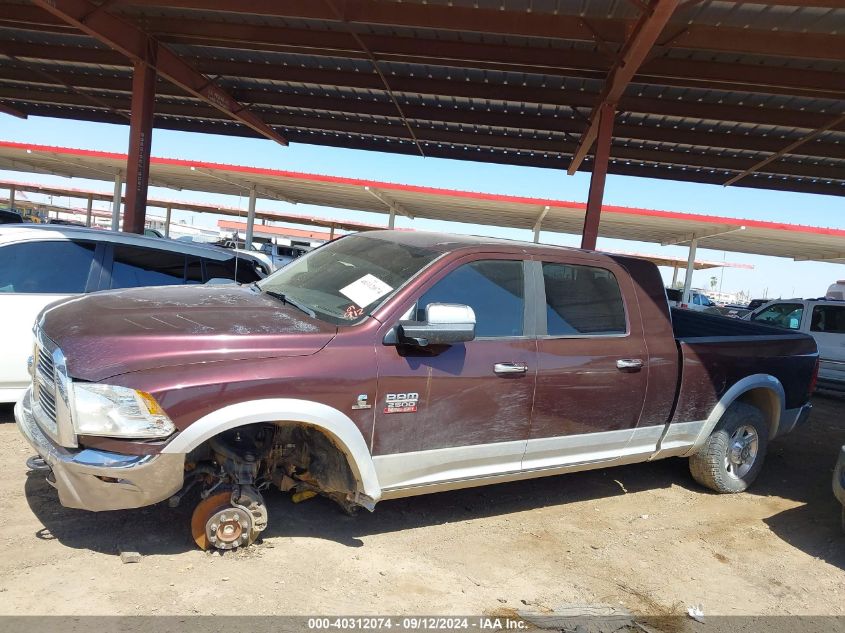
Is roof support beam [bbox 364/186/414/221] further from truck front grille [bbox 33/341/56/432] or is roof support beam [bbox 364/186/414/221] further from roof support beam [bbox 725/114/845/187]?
truck front grille [bbox 33/341/56/432]

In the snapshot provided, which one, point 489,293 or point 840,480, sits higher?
point 489,293

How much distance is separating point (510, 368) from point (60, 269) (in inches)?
157

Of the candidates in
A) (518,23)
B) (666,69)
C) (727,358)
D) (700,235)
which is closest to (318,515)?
(727,358)

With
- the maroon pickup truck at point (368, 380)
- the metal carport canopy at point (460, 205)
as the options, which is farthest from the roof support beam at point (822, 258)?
the maroon pickup truck at point (368, 380)

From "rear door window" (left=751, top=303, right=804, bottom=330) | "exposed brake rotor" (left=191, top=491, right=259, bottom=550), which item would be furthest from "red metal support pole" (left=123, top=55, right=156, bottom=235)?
"rear door window" (left=751, top=303, right=804, bottom=330)

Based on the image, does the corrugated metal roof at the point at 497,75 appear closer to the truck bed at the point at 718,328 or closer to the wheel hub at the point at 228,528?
the truck bed at the point at 718,328

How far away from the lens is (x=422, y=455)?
3.50 meters

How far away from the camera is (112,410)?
2.79 metres

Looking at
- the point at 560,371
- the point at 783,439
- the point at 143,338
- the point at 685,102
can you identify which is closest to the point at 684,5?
the point at 685,102

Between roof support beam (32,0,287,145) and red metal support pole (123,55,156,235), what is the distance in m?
0.43

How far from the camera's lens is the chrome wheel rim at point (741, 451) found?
5152 mm

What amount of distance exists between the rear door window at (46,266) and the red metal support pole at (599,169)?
8.87m

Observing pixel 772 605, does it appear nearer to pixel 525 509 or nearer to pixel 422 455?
pixel 525 509

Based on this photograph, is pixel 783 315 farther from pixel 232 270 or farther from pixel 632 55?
pixel 232 270
